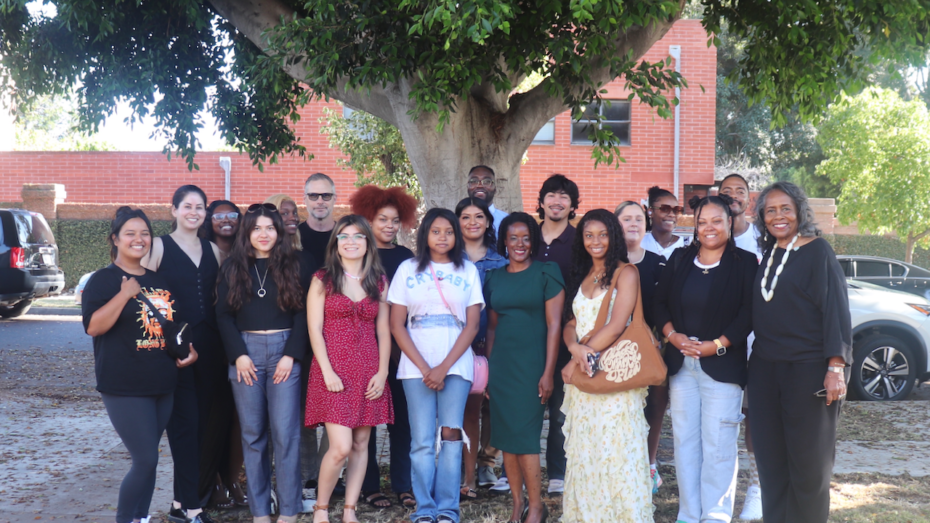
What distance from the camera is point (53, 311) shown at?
17.0 meters

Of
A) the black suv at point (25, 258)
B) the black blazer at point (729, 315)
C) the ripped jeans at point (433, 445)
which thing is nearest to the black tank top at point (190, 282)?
the ripped jeans at point (433, 445)

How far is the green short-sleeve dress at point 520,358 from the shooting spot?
452 cm

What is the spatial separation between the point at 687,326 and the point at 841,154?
1356 centimetres

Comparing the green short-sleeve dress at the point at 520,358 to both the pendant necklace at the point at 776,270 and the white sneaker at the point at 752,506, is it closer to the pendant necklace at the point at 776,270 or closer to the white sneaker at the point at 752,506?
the pendant necklace at the point at 776,270

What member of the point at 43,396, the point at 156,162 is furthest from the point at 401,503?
the point at 156,162

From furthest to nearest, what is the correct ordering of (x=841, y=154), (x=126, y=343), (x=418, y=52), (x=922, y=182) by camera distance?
1. (x=841, y=154)
2. (x=922, y=182)
3. (x=418, y=52)
4. (x=126, y=343)

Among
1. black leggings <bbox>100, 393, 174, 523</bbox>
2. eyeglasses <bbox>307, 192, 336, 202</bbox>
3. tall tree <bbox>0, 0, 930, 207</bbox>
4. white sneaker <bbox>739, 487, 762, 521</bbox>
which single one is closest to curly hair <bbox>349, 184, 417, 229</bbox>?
eyeglasses <bbox>307, 192, 336, 202</bbox>

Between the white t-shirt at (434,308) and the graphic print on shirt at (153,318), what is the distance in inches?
49.9

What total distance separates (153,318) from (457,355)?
67.8 inches

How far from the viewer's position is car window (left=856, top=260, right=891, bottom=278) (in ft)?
32.8

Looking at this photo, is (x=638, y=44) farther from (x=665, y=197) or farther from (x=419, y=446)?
(x=419, y=446)

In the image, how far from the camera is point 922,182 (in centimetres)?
1440

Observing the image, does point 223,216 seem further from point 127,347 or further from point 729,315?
point 729,315

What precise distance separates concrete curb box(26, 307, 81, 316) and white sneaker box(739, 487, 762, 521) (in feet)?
50.3
